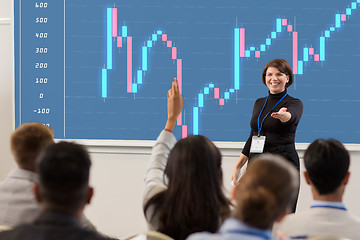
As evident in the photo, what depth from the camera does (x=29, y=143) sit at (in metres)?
1.74

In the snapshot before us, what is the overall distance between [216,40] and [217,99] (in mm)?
476

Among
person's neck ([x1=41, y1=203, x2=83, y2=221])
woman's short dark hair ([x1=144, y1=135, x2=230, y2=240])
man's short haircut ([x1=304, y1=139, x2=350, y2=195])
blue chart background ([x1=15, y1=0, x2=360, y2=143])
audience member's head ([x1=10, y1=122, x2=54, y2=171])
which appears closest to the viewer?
person's neck ([x1=41, y1=203, x2=83, y2=221])

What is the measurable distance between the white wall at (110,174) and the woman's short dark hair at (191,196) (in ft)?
6.52

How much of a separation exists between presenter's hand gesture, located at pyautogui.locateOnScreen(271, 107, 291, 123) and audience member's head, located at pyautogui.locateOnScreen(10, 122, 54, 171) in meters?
1.37

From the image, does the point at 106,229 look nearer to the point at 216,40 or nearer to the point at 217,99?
the point at 217,99

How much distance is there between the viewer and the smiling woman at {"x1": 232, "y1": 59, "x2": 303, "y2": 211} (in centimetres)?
278

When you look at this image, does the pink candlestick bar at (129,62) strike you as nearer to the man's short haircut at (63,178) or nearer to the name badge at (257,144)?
the name badge at (257,144)

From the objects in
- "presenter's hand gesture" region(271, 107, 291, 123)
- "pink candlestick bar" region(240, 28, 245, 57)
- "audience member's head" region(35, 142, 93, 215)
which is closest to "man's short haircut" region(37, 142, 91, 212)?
"audience member's head" region(35, 142, 93, 215)

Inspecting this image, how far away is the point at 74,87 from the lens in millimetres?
3566

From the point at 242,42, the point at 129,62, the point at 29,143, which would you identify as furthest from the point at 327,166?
the point at 129,62

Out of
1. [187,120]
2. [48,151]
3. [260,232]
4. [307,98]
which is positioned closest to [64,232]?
[48,151]

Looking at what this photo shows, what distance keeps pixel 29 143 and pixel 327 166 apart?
1.16 meters

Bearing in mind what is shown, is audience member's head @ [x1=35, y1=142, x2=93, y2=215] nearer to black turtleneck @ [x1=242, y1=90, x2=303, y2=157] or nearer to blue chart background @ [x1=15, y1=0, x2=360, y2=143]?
black turtleneck @ [x1=242, y1=90, x2=303, y2=157]

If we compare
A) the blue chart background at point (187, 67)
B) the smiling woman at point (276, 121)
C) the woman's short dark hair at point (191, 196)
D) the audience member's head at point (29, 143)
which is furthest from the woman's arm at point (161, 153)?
A: the blue chart background at point (187, 67)
